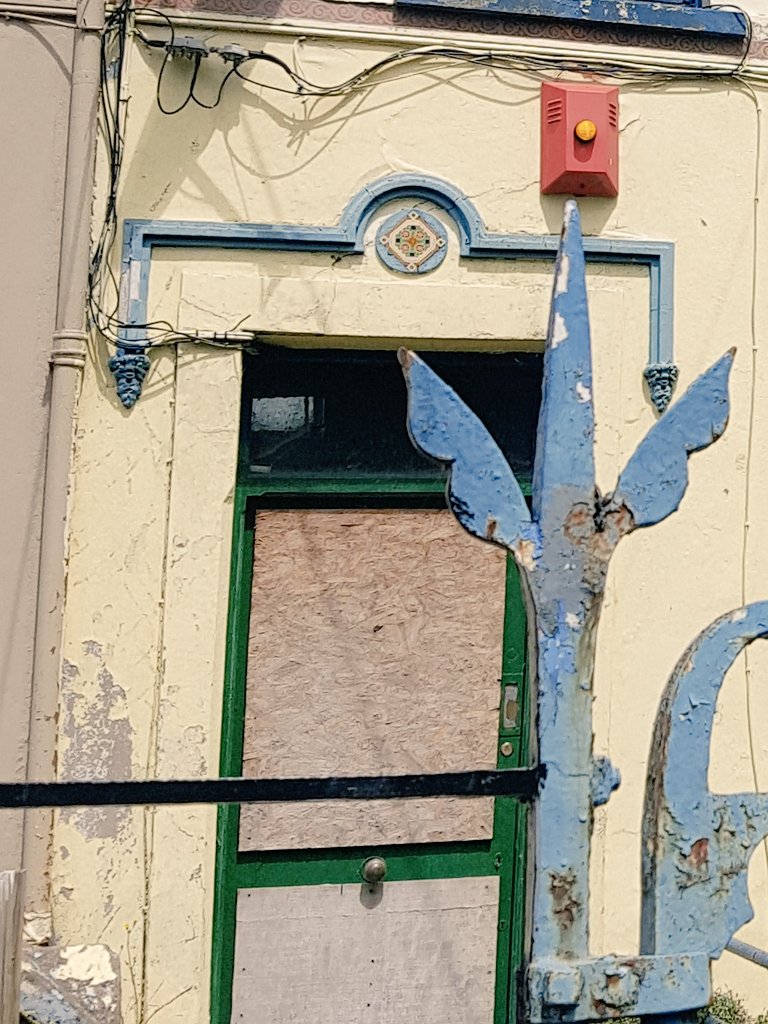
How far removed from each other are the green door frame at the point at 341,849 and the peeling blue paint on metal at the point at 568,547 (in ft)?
8.91

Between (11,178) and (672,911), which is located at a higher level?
(11,178)

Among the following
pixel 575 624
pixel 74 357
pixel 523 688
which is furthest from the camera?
pixel 523 688

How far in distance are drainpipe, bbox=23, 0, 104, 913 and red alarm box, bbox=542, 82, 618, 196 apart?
5.40 feet

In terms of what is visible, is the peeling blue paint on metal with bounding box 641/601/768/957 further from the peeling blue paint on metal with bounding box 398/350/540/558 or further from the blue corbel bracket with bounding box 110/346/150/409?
the blue corbel bracket with bounding box 110/346/150/409

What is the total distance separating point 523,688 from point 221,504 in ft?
4.69

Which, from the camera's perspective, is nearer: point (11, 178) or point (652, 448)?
point (652, 448)

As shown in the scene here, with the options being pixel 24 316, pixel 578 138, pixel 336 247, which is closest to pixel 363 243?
pixel 336 247

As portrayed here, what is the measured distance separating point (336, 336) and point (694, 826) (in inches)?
114

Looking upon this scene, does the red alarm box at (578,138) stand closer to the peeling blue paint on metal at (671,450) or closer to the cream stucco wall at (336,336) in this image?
the cream stucco wall at (336,336)

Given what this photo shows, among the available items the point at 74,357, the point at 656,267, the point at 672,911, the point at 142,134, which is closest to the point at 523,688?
the point at 656,267

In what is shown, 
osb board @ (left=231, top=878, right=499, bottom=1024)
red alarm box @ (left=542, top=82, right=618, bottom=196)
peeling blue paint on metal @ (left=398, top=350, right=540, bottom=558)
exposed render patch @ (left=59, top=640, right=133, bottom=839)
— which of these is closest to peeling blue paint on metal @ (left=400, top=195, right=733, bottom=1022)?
peeling blue paint on metal @ (left=398, top=350, right=540, bottom=558)

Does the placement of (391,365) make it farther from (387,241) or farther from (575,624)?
(575,624)

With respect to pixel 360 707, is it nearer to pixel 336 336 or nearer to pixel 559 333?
pixel 336 336

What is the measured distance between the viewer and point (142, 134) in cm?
406
